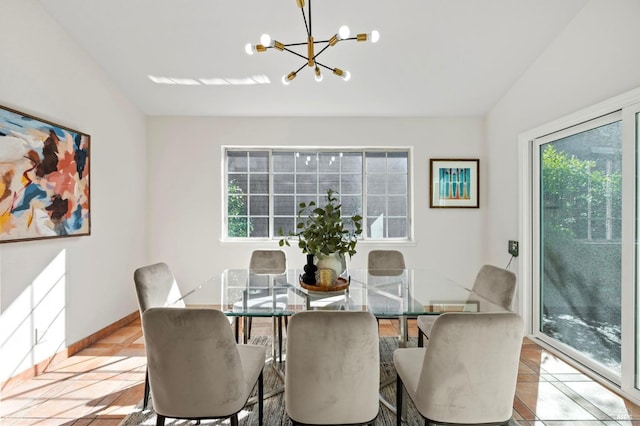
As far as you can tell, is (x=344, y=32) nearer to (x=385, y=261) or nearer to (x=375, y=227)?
(x=385, y=261)

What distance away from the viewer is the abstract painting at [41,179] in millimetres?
2326

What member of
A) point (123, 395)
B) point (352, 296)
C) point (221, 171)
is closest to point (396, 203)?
point (221, 171)

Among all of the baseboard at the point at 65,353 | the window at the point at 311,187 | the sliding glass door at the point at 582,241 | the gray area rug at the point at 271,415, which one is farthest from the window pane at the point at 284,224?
the sliding glass door at the point at 582,241

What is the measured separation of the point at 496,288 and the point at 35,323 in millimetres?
3325

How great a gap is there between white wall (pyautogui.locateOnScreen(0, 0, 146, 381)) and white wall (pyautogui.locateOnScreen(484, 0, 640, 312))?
4117 millimetres

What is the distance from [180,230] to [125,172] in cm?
90

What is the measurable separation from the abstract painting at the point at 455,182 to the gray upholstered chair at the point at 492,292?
6.30 feet

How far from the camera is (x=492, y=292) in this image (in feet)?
7.25

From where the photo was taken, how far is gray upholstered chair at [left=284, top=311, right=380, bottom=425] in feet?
4.23

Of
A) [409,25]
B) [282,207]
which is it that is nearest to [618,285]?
[409,25]

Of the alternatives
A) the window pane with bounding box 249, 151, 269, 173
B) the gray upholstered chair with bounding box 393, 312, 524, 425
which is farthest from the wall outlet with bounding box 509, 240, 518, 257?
the window pane with bounding box 249, 151, 269, 173

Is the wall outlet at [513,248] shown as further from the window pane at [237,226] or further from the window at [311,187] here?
the window pane at [237,226]

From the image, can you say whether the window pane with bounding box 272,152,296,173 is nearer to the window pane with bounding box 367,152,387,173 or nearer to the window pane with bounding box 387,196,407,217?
the window pane with bounding box 367,152,387,173

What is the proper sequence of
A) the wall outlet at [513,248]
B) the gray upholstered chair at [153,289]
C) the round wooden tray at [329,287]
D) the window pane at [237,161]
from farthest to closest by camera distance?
the window pane at [237,161], the wall outlet at [513,248], the round wooden tray at [329,287], the gray upholstered chair at [153,289]
